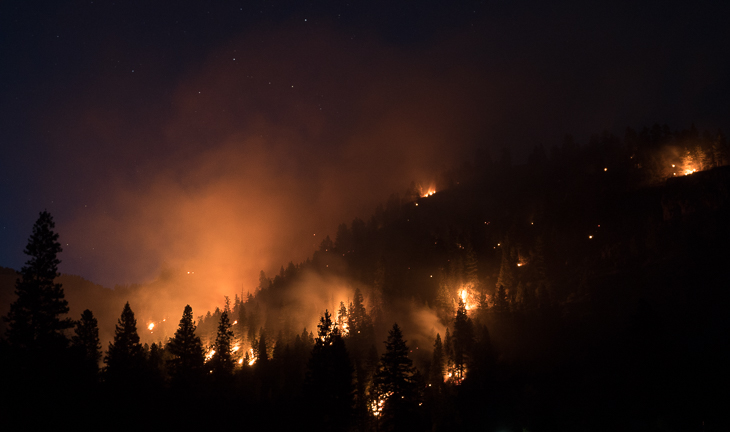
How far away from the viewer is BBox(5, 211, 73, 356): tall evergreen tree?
2742 centimetres

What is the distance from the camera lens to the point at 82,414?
87.4 feet

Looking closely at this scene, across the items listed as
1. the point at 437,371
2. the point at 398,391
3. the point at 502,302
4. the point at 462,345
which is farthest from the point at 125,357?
the point at 502,302

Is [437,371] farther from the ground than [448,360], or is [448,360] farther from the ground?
[448,360]

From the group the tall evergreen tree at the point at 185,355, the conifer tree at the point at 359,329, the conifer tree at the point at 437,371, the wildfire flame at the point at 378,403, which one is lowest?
the wildfire flame at the point at 378,403

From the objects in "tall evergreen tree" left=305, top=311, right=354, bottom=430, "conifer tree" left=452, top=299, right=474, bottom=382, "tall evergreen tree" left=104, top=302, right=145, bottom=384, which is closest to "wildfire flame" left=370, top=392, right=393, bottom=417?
"tall evergreen tree" left=305, top=311, right=354, bottom=430

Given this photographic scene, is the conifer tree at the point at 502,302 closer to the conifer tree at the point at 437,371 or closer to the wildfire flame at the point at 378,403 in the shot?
the conifer tree at the point at 437,371

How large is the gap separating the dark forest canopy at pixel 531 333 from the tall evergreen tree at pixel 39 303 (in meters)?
1.54

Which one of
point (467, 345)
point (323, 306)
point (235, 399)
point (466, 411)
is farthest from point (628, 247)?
point (323, 306)

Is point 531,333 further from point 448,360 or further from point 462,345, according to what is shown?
point 448,360

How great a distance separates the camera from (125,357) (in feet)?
163

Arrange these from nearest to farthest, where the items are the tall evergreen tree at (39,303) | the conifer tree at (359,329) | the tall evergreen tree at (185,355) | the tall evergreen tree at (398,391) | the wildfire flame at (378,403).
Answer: the tall evergreen tree at (39,303), the tall evergreen tree at (398,391), the wildfire flame at (378,403), the tall evergreen tree at (185,355), the conifer tree at (359,329)

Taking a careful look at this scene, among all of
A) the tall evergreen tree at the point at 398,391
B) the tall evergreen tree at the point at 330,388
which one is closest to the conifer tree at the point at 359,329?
the tall evergreen tree at the point at 330,388

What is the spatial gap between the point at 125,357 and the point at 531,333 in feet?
261

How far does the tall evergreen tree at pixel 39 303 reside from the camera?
2742cm
